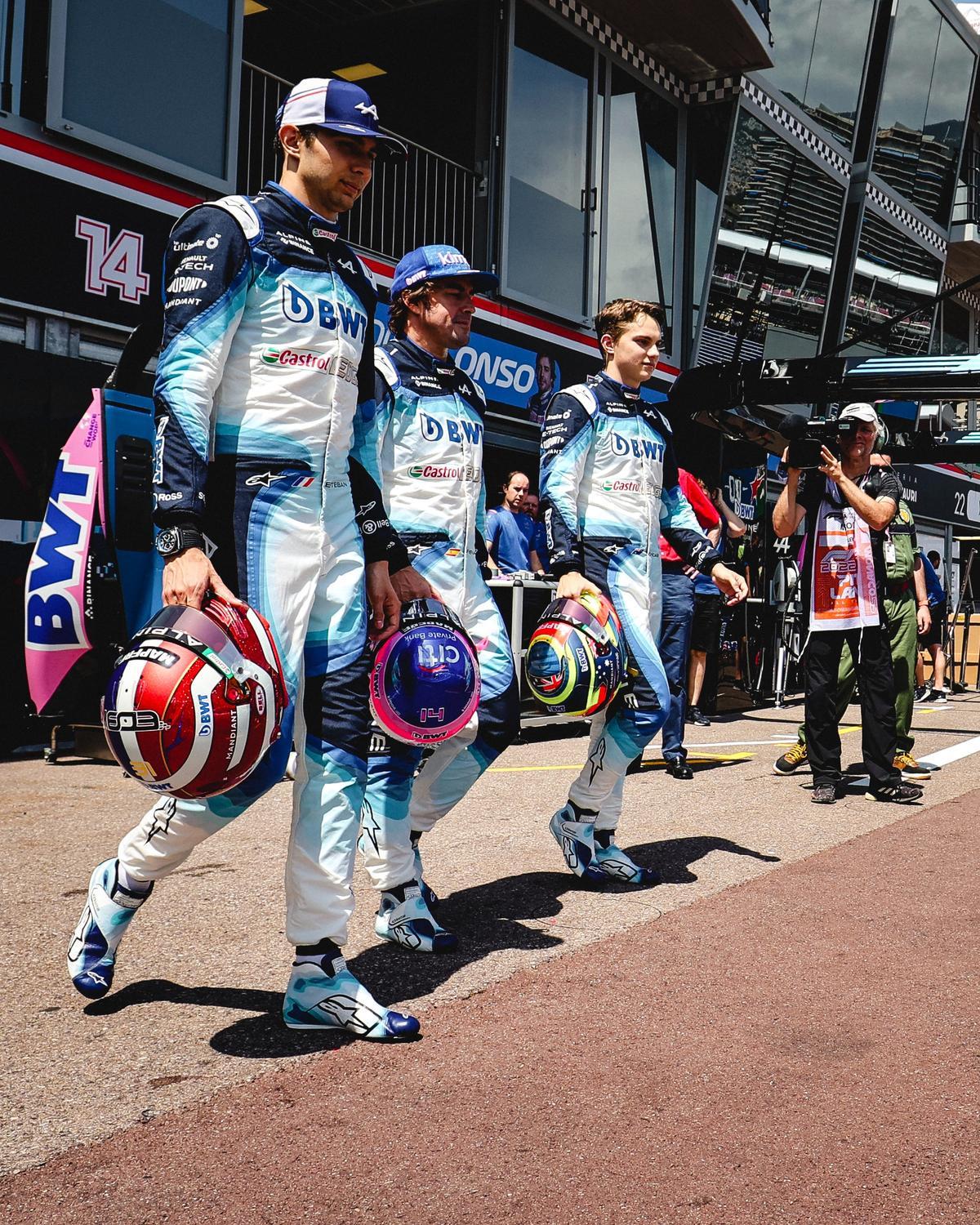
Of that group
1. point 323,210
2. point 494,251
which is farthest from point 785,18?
point 323,210

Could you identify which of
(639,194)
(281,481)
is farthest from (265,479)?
(639,194)

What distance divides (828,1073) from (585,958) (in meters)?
0.96

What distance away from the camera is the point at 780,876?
4641mm

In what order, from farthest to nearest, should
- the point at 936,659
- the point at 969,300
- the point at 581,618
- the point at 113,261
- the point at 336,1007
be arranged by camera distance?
the point at 969,300
the point at 936,659
the point at 113,261
the point at 581,618
the point at 336,1007

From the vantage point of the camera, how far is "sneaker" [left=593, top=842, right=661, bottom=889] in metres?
4.52

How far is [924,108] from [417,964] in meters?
21.8

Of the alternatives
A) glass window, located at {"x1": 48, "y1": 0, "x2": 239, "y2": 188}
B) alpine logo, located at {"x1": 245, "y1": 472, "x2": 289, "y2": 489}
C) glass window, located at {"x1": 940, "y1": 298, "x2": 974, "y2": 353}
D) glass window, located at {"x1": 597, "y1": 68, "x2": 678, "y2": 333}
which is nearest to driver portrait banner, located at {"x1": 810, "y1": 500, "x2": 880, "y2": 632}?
alpine logo, located at {"x1": 245, "y1": 472, "x2": 289, "y2": 489}

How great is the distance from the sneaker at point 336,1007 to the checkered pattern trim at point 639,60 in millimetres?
13111

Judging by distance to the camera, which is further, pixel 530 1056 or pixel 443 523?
pixel 443 523

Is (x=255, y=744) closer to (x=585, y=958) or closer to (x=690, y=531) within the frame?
(x=585, y=958)

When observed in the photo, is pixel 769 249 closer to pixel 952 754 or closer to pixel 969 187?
pixel 952 754

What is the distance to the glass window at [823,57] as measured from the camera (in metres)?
17.2

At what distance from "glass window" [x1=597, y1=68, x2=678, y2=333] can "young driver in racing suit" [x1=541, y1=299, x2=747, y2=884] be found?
1034 centimetres

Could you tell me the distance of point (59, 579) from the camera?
22.2 ft
